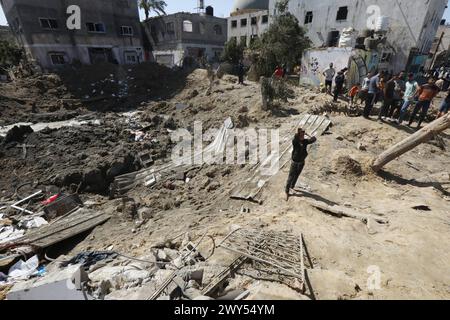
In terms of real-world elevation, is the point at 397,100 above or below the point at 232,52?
below

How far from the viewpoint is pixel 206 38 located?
29016 mm

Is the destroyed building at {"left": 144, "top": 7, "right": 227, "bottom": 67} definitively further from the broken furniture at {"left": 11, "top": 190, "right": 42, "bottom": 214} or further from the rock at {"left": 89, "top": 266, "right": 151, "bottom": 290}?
the rock at {"left": 89, "top": 266, "right": 151, "bottom": 290}

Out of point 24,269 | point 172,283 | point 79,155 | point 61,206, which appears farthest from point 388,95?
point 79,155

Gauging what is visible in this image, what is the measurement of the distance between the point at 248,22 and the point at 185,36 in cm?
946

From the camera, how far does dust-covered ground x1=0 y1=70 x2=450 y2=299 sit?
3.64 meters

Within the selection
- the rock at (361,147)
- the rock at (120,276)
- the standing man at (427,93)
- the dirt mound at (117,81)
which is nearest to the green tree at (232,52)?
the dirt mound at (117,81)

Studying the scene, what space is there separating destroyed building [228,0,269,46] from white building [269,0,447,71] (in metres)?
7.14

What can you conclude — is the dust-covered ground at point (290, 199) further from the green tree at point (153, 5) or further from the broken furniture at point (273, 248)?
the green tree at point (153, 5)

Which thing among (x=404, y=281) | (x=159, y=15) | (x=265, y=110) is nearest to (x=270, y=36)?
(x=265, y=110)

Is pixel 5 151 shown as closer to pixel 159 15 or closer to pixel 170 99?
pixel 170 99

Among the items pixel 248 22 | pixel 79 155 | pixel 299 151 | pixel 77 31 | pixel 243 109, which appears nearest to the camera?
pixel 299 151

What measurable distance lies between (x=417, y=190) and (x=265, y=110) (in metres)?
6.70

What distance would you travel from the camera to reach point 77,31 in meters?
20.8

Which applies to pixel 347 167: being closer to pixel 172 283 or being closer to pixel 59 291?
pixel 172 283
